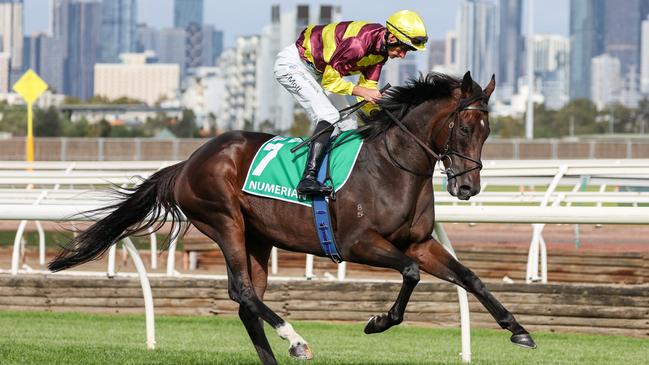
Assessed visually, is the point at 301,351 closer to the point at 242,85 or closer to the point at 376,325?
the point at 376,325

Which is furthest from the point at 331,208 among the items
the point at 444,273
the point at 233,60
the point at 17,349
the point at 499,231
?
the point at 233,60

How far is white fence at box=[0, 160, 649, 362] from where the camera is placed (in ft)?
20.5

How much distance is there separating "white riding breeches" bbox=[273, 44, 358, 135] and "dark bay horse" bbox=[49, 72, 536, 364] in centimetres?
26

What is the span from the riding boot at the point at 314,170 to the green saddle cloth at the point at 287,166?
0.05 m

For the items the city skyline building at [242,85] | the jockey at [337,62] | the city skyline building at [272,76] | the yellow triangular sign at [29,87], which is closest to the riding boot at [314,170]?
the jockey at [337,62]

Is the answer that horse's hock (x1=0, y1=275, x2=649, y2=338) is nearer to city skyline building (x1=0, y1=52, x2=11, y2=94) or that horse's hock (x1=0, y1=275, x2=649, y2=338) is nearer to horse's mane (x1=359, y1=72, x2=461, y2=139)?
horse's mane (x1=359, y1=72, x2=461, y2=139)

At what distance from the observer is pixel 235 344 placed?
7.73 meters

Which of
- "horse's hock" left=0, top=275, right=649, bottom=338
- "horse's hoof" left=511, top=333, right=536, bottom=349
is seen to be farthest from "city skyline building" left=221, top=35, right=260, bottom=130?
"horse's hoof" left=511, top=333, right=536, bottom=349

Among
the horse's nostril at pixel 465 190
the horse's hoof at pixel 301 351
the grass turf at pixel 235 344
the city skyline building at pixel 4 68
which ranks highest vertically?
the city skyline building at pixel 4 68

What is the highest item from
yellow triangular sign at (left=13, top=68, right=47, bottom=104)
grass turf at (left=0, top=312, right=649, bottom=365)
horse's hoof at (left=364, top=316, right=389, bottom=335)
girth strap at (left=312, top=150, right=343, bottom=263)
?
yellow triangular sign at (left=13, top=68, right=47, bottom=104)

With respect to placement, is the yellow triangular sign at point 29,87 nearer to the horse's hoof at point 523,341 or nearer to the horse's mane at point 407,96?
the horse's mane at point 407,96

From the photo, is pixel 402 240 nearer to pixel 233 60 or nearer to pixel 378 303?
pixel 378 303

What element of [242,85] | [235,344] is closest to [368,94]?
[235,344]

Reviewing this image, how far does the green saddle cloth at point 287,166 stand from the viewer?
5.89 metres
